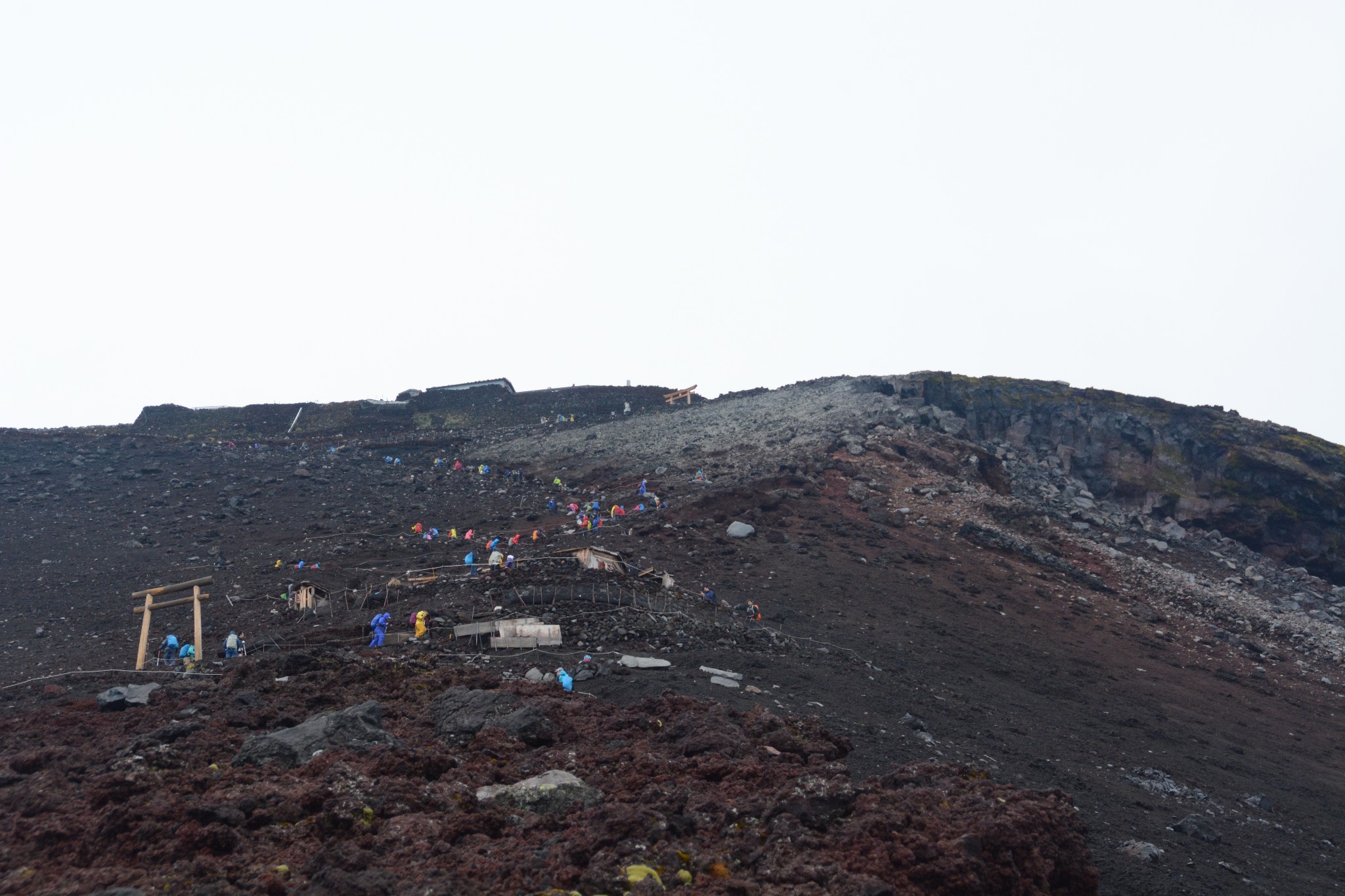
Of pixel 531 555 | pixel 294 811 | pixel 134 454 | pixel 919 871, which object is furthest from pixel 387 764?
pixel 134 454

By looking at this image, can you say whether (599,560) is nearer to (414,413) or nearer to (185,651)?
(185,651)

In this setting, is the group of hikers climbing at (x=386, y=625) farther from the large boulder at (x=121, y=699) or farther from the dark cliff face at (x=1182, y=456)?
the dark cliff face at (x=1182, y=456)

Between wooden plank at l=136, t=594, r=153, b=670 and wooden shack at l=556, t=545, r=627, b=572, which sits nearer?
wooden plank at l=136, t=594, r=153, b=670

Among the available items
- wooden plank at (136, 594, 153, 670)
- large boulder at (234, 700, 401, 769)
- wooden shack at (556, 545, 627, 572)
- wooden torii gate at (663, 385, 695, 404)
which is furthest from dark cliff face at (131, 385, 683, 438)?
large boulder at (234, 700, 401, 769)

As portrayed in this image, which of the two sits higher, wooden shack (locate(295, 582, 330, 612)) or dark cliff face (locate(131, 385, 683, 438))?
dark cliff face (locate(131, 385, 683, 438))

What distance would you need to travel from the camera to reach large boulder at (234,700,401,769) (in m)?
7.58

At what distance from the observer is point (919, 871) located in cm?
544

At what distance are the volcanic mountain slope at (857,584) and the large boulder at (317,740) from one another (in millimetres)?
360

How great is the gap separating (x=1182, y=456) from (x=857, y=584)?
26095mm

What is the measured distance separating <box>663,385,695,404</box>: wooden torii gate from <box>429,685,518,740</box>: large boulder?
36.9 metres

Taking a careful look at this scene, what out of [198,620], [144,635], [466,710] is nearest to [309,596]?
[198,620]

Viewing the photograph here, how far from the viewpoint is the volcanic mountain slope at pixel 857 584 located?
11164 mm

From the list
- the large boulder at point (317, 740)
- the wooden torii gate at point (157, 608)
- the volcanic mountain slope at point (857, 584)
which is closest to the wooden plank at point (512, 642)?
the volcanic mountain slope at point (857, 584)

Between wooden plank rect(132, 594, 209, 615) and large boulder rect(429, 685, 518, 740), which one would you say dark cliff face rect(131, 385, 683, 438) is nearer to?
wooden plank rect(132, 594, 209, 615)
